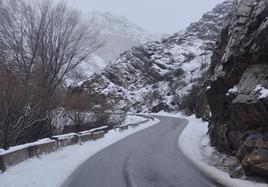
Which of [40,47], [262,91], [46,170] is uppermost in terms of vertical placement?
[40,47]

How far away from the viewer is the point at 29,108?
60.8 feet

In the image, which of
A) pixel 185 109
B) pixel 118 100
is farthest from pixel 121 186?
pixel 118 100

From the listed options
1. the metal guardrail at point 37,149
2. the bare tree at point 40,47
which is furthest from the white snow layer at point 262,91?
the bare tree at point 40,47

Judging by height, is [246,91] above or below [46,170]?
above

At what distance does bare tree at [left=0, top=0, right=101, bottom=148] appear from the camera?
771 inches

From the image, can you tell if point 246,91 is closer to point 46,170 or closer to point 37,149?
point 46,170

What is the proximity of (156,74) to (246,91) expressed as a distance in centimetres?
9247

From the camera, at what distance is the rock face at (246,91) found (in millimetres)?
11352

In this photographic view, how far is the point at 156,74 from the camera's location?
10519 centimetres

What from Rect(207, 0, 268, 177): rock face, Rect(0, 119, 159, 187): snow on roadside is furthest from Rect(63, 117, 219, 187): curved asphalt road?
Rect(207, 0, 268, 177): rock face

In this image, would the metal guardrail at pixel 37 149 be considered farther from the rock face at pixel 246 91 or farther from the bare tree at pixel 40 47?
the rock face at pixel 246 91

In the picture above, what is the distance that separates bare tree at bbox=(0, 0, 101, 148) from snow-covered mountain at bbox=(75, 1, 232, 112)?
171 ft

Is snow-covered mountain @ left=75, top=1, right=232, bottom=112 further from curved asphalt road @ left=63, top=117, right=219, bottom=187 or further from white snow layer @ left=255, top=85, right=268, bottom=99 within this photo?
white snow layer @ left=255, top=85, right=268, bottom=99

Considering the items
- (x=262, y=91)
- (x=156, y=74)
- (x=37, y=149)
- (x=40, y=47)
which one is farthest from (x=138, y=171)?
(x=156, y=74)
